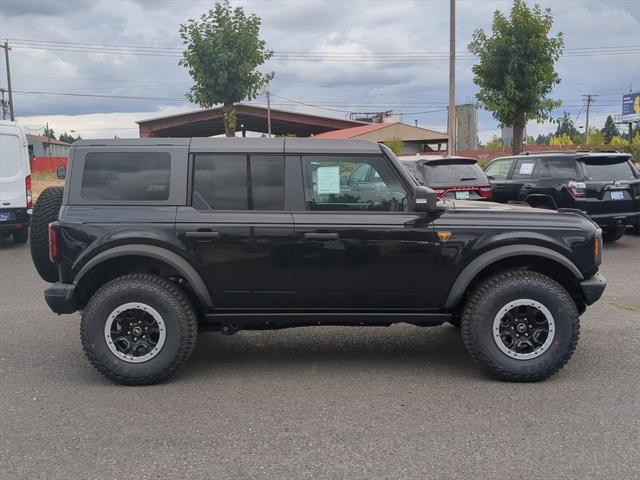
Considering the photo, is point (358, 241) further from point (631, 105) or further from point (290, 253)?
point (631, 105)

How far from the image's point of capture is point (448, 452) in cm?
341

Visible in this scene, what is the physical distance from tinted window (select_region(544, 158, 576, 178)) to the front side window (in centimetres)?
723

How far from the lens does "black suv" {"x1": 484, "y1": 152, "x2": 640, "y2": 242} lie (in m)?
10.3

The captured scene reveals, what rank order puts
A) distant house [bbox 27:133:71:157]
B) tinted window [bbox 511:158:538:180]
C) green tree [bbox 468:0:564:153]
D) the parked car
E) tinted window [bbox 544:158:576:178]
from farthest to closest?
distant house [bbox 27:133:71:157], green tree [bbox 468:0:564:153], tinted window [bbox 511:158:538:180], tinted window [bbox 544:158:576:178], the parked car

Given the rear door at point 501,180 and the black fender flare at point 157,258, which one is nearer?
the black fender flare at point 157,258

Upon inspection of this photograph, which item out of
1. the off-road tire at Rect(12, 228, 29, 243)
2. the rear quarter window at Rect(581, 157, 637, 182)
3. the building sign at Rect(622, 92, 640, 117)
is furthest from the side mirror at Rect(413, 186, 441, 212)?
the building sign at Rect(622, 92, 640, 117)

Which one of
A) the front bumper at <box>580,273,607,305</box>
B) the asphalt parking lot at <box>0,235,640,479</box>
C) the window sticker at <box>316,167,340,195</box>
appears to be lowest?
the asphalt parking lot at <box>0,235,640,479</box>

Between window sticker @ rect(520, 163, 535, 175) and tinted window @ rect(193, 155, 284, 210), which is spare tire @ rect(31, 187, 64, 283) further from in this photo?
window sticker @ rect(520, 163, 535, 175)

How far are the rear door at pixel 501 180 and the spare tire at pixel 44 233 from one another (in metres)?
8.94

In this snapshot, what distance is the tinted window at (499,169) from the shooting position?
1244 centimetres

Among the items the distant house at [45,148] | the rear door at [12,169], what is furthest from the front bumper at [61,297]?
the distant house at [45,148]

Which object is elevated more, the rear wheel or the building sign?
the building sign

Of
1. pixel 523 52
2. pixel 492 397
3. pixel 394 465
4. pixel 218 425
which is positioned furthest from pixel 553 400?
pixel 523 52

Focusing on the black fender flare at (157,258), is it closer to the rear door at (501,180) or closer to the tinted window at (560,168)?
the tinted window at (560,168)
